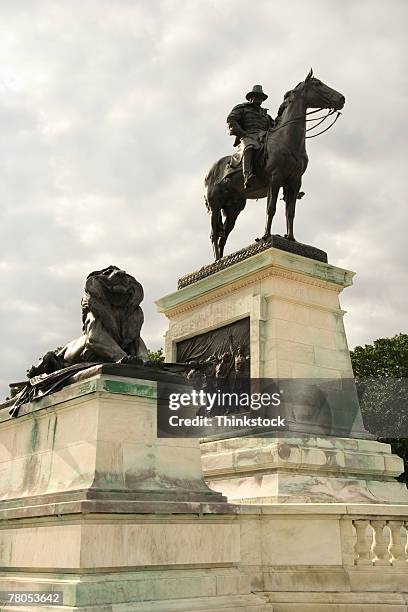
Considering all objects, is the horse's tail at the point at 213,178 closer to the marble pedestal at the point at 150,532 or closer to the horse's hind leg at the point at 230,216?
the horse's hind leg at the point at 230,216

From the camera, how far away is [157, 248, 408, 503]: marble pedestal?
11.1 meters

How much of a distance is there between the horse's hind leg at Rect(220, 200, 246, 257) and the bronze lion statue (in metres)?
6.06

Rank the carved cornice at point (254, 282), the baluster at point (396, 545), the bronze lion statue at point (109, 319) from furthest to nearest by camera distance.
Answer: the carved cornice at point (254, 282) → the bronze lion statue at point (109, 319) → the baluster at point (396, 545)

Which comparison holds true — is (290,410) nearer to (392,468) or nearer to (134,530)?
(392,468)

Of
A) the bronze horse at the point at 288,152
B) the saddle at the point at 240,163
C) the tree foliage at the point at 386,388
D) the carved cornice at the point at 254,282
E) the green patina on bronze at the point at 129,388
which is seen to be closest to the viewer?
the green patina on bronze at the point at 129,388

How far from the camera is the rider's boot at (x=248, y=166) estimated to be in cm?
1488

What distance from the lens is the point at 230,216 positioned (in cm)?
1641

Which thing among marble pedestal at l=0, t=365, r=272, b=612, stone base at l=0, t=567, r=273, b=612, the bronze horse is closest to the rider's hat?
the bronze horse

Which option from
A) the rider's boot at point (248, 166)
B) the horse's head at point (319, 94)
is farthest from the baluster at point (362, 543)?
the horse's head at point (319, 94)

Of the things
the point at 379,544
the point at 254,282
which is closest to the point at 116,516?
the point at 379,544

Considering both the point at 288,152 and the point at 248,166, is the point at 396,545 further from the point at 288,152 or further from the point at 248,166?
the point at 248,166

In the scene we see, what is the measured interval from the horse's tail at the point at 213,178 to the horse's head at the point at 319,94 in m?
2.18

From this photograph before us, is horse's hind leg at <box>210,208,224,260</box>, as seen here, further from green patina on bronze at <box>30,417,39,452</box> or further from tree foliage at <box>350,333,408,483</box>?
tree foliage at <box>350,333,408,483</box>

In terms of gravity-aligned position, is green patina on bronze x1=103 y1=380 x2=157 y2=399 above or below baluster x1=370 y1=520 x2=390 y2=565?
above
